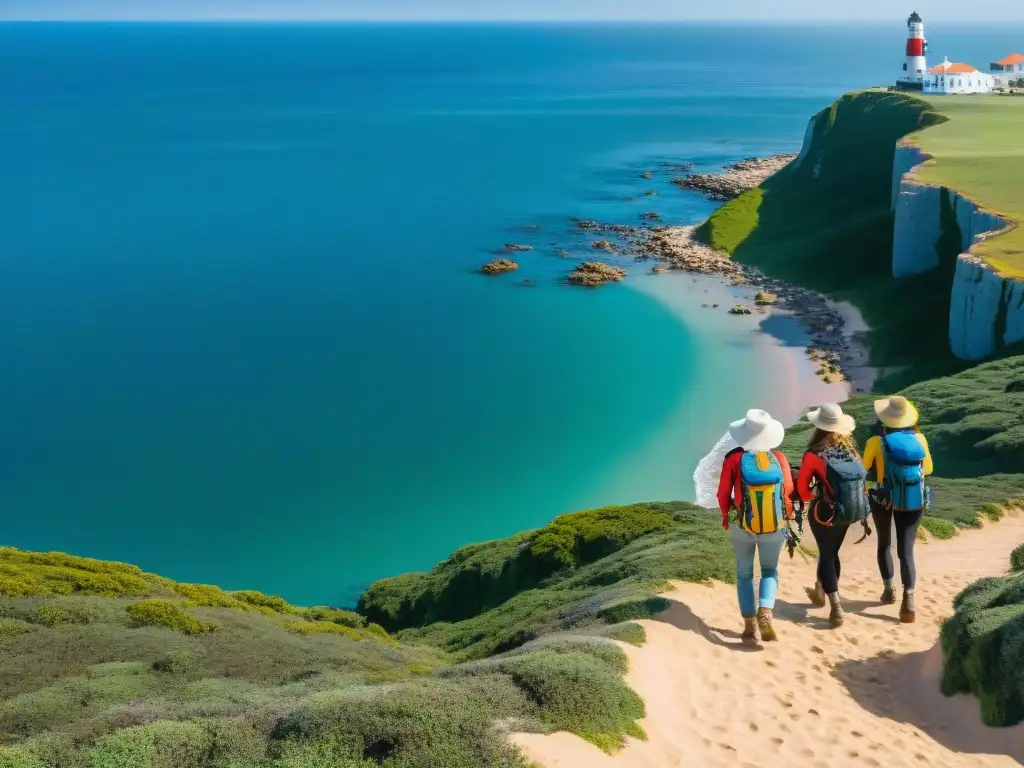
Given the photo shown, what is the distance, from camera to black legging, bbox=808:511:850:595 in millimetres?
9094

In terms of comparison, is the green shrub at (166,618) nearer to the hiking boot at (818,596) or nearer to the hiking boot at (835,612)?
the hiking boot at (818,596)

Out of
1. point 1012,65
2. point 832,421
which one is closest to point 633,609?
point 832,421

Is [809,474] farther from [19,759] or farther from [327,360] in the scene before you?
[327,360]

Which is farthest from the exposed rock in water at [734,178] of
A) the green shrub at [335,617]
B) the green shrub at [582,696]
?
the green shrub at [582,696]

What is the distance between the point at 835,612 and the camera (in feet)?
32.0

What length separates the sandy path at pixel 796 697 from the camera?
7.36 m

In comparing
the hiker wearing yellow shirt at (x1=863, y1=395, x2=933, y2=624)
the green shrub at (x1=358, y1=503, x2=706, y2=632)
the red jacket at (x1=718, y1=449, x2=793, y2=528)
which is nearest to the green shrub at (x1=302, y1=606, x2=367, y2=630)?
the green shrub at (x1=358, y1=503, x2=706, y2=632)

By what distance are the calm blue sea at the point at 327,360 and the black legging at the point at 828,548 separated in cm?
1598

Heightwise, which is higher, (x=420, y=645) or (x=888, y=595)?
(x=888, y=595)

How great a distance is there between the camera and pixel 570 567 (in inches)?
658

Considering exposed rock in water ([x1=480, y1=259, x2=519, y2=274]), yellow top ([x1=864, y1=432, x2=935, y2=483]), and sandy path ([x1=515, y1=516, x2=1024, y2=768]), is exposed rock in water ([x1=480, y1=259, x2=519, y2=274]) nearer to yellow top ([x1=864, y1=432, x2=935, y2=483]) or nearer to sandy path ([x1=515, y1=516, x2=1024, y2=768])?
sandy path ([x1=515, y1=516, x2=1024, y2=768])

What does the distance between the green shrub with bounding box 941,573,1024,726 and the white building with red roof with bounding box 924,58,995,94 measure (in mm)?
65628

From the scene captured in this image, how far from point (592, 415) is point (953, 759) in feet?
85.1

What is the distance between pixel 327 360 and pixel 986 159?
32.0m
